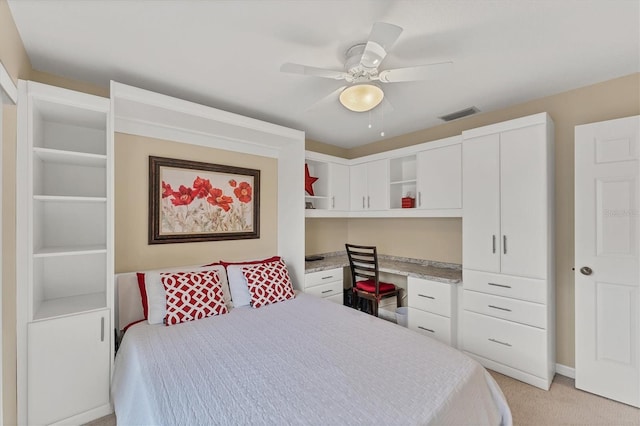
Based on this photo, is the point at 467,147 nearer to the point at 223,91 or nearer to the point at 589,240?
the point at 589,240

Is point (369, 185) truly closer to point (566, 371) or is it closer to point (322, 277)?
point (322, 277)

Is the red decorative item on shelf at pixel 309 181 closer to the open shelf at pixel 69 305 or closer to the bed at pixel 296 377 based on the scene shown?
the bed at pixel 296 377

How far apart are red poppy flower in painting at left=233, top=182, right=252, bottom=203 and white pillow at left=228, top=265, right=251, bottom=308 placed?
847 mm

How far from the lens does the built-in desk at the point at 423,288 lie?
2.78m

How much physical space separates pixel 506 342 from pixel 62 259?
3711mm

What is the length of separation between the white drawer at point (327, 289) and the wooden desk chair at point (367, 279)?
0.21m

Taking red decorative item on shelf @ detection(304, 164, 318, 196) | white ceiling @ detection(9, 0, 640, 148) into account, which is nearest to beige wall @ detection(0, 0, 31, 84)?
white ceiling @ detection(9, 0, 640, 148)

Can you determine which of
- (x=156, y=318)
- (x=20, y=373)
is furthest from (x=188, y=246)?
(x=20, y=373)

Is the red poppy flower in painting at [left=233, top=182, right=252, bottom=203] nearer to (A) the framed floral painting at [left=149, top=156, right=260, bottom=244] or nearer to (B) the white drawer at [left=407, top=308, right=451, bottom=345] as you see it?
(A) the framed floral painting at [left=149, top=156, right=260, bottom=244]

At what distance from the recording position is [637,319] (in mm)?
2047

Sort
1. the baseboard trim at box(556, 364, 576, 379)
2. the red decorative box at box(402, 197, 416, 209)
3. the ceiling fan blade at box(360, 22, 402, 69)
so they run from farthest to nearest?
the red decorative box at box(402, 197, 416, 209) → the baseboard trim at box(556, 364, 576, 379) → the ceiling fan blade at box(360, 22, 402, 69)

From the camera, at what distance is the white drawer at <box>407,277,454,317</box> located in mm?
2777

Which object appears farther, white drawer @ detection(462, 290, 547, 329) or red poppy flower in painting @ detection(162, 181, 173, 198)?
red poppy flower in painting @ detection(162, 181, 173, 198)

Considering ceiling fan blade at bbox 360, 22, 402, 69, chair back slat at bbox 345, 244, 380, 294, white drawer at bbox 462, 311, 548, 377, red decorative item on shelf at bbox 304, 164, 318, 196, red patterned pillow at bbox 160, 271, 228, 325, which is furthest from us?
red decorative item on shelf at bbox 304, 164, 318, 196
